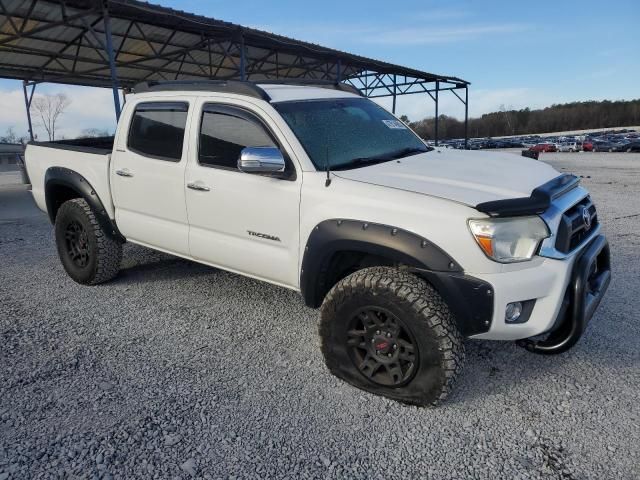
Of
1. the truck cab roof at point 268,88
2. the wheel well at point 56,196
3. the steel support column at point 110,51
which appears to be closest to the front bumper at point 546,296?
the truck cab roof at point 268,88

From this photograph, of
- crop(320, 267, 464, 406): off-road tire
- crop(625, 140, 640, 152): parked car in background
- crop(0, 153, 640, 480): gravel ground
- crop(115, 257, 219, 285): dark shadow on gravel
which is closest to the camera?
crop(0, 153, 640, 480): gravel ground

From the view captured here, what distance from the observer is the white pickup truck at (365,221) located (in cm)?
254

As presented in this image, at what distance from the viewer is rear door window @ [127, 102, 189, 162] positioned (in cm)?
384

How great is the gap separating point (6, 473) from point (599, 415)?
119 inches

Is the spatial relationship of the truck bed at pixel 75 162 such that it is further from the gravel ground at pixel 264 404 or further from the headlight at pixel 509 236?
the headlight at pixel 509 236

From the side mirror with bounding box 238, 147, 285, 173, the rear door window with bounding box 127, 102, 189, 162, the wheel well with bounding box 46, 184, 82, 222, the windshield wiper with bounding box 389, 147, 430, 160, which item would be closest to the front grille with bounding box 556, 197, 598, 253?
the windshield wiper with bounding box 389, 147, 430, 160

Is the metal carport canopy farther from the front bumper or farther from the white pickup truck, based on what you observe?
the front bumper

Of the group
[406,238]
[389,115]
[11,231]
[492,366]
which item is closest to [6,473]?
[406,238]

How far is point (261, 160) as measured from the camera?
9.73 ft

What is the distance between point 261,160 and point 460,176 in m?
1.22

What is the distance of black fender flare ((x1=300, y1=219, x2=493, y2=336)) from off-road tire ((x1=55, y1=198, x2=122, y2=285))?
8.72 feet

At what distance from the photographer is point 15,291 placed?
4828 millimetres

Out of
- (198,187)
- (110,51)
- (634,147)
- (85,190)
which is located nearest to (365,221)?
(198,187)

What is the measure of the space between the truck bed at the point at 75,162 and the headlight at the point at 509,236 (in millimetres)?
3396
